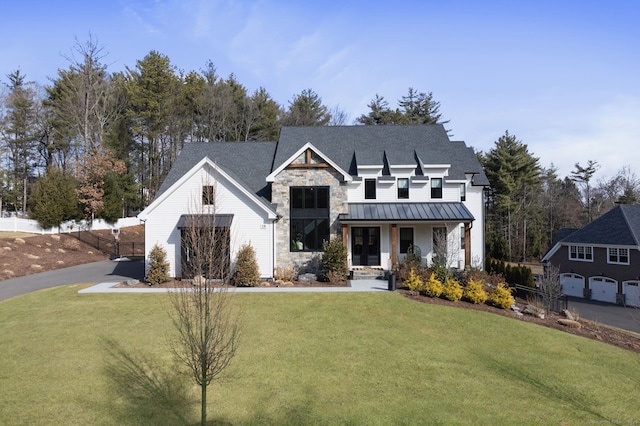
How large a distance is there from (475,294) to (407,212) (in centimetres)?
760

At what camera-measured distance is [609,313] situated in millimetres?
23609

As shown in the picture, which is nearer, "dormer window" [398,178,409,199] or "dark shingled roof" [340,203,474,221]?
"dark shingled roof" [340,203,474,221]

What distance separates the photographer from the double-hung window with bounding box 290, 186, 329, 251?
22094 millimetres

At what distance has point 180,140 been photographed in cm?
5078

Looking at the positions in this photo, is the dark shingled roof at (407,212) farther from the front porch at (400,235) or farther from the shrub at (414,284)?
the shrub at (414,284)

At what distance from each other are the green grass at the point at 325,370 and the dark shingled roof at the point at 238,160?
11281mm

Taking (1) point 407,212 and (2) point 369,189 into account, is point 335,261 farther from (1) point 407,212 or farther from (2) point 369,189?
(2) point 369,189

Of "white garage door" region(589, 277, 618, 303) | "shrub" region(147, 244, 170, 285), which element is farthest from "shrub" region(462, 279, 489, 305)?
"white garage door" region(589, 277, 618, 303)

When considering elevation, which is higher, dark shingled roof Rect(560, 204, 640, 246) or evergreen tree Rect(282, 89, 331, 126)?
evergreen tree Rect(282, 89, 331, 126)

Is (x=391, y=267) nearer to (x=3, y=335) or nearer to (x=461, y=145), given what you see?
(x=461, y=145)

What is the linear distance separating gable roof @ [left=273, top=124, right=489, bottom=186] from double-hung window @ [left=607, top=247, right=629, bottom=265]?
45.7 ft

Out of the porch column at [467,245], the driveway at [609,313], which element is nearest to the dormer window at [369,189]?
the porch column at [467,245]

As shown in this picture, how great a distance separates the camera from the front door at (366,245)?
23344mm

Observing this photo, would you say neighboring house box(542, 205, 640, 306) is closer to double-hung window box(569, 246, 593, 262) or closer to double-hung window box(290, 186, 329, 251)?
double-hung window box(569, 246, 593, 262)
